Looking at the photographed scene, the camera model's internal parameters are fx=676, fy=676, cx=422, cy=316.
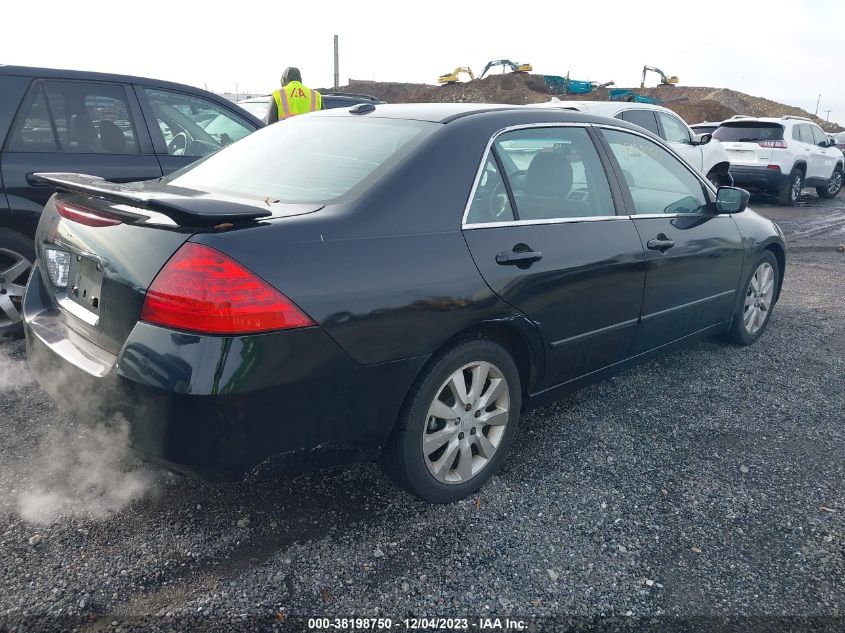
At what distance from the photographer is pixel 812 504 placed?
293 centimetres

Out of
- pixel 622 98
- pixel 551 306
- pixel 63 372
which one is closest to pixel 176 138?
pixel 63 372

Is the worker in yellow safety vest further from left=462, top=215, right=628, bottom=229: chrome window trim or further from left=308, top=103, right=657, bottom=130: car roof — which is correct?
left=462, top=215, right=628, bottom=229: chrome window trim

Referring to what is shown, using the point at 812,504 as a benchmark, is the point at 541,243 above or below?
above

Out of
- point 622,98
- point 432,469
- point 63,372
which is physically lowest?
point 432,469

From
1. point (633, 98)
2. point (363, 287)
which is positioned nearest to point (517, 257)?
point (363, 287)

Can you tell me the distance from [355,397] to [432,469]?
57 centimetres

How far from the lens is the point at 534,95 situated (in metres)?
38.5

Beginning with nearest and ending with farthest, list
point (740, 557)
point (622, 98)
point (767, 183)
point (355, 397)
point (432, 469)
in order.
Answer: point (355, 397) < point (740, 557) < point (432, 469) < point (767, 183) < point (622, 98)

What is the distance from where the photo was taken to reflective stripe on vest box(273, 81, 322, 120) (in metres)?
7.04

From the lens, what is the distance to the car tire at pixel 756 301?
472cm

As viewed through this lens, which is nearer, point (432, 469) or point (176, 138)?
point (432, 469)

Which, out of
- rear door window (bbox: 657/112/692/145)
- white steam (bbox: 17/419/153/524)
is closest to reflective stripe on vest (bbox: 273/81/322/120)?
white steam (bbox: 17/419/153/524)

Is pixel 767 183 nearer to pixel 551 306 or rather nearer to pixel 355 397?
pixel 551 306

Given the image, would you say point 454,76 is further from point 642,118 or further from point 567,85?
point 642,118
